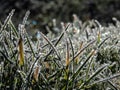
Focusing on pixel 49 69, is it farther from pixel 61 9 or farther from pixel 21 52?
pixel 61 9

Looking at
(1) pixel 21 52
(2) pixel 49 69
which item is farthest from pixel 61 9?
(1) pixel 21 52

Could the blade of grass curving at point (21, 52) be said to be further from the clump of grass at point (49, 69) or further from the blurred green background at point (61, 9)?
the blurred green background at point (61, 9)

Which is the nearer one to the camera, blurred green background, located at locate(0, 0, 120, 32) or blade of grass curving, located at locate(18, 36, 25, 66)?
blade of grass curving, located at locate(18, 36, 25, 66)

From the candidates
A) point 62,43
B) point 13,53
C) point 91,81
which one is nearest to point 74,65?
point 91,81

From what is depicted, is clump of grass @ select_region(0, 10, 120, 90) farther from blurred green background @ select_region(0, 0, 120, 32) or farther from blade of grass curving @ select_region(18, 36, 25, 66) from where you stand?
blurred green background @ select_region(0, 0, 120, 32)

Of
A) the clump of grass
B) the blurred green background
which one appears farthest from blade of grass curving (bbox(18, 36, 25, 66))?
the blurred green background

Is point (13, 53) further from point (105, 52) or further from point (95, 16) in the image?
Result: point (95, 16)

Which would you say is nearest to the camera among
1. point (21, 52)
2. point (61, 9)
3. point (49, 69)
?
point (21, 52)

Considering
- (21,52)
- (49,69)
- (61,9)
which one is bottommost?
(49,69)

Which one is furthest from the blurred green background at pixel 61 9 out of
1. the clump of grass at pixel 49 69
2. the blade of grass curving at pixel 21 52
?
the blade of grass curving at pixel 21 52
